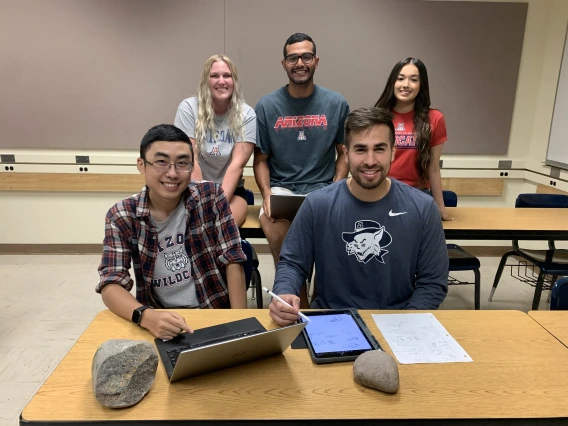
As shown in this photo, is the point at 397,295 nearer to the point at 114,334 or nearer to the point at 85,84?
the point at 114,334

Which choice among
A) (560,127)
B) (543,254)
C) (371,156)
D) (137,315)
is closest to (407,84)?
(371,156)

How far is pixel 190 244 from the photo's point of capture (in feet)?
5.25

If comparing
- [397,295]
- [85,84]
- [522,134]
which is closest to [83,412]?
[397,295]

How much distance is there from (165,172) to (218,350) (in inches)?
30.0

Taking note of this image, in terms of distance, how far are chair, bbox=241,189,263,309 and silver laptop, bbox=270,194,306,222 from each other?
250 mm

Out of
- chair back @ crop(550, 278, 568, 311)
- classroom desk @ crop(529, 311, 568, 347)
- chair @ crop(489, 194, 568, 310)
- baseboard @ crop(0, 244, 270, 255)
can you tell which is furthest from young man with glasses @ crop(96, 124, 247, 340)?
baseboard @ crop(0, 244, 270, 255)

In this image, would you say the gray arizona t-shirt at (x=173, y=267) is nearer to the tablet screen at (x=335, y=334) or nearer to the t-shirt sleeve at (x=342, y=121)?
the tablet screen at (x=335, y=334)

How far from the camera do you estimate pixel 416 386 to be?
39.5 inches

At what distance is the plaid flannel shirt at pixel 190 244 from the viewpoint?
4.71ft

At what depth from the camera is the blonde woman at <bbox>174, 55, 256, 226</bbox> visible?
8.44ft

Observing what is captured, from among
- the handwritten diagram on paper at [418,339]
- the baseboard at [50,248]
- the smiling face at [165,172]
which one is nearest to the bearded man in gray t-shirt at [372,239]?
the handwritten diagram on paper at [418,339]

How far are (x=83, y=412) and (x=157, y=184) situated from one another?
803 millimetres

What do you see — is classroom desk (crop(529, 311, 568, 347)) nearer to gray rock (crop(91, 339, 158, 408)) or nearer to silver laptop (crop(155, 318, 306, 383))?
silver laptop (crop(155, 318, 306, 383))

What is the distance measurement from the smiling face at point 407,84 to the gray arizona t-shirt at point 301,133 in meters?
0.33
